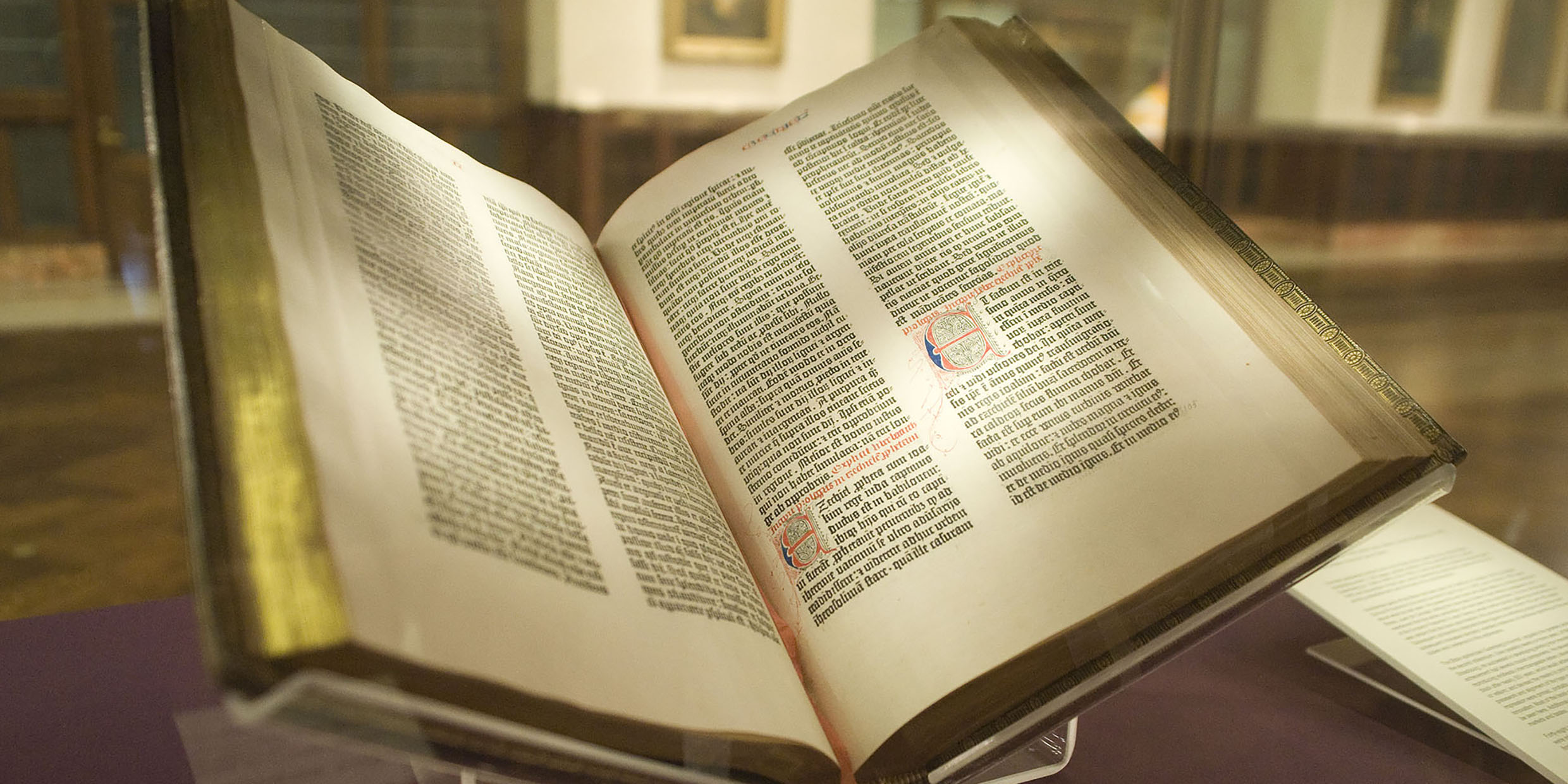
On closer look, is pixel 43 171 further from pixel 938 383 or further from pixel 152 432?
pixel 938 383

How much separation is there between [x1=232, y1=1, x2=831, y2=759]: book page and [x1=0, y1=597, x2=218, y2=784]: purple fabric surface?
188mm

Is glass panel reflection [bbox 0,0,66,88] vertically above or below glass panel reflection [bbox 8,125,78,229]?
above

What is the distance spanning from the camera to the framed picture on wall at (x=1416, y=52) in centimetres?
89

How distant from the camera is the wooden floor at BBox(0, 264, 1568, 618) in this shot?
931mm

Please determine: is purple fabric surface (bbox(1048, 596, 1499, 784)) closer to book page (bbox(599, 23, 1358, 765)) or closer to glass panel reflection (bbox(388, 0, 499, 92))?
book page (bbox(599, 23, 1358, 765))

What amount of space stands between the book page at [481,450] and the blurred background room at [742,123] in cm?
39

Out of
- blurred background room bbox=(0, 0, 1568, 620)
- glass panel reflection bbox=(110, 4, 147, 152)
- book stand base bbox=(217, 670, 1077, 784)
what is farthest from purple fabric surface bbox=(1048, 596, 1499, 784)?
glass panel reflection bbox=(110, 4, 147, 152)

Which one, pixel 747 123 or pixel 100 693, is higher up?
pixel 747 123

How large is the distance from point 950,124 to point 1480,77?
638 millimetres

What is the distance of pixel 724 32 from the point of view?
109 cm

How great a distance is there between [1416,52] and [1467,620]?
630 mm

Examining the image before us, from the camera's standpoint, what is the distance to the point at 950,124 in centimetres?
52

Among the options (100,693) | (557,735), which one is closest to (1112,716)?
(557,735)

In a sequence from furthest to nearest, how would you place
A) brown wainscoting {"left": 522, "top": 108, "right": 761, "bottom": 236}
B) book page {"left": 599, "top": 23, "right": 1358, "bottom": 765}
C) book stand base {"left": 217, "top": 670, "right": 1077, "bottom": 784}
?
brown wainscoting {"left": 522, "top": 108, "right": 761, "bottom": 236} → book page {"left": 599, "top": 23, "right": 1358, "bottom": 765} → book stand base {"left": 217, "top": 670, "right": 1077, "bottom": 784}
